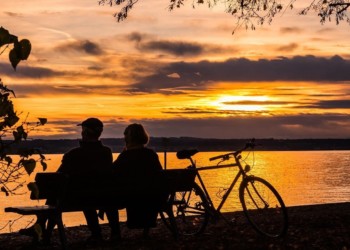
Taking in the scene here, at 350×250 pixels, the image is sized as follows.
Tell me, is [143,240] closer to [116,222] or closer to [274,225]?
[116,222]

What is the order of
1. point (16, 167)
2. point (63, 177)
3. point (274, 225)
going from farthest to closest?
point (274, 225) → point (63, 177) → point (16, 167)

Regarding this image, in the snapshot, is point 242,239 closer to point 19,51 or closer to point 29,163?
point 29,163

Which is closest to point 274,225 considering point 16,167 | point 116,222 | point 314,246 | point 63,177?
point 314,246

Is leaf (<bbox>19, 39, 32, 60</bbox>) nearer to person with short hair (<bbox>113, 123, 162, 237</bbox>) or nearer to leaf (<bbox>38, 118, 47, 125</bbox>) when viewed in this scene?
leaf (<bbox>38, 118, 47, 125</bbox>)

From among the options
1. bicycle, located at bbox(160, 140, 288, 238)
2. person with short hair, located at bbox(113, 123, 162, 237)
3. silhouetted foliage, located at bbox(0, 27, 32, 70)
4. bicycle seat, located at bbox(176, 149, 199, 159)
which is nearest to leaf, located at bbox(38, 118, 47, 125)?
silhouetted foliage, located at bbox(0, 27, 32, 70)

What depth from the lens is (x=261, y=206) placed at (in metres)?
9.95

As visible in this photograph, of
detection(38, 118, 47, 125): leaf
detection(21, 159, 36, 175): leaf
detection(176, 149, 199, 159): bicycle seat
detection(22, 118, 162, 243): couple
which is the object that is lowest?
detection(176, 149, 199, 159): bicycle seat

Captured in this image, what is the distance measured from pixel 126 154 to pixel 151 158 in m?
0.37

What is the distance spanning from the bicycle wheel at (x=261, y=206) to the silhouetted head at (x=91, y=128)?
7.46 feet

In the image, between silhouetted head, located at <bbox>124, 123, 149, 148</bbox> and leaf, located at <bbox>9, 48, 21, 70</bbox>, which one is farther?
silhouetted head, located at <bbox>124, 123, 149, 148</bbox>

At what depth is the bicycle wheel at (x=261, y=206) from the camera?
30.8ft

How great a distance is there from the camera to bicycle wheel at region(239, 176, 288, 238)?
30.8 ft

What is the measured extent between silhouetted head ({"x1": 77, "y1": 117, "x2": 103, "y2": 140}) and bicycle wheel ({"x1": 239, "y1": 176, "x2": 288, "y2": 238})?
7.46ft

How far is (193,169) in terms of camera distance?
9.96 metres
